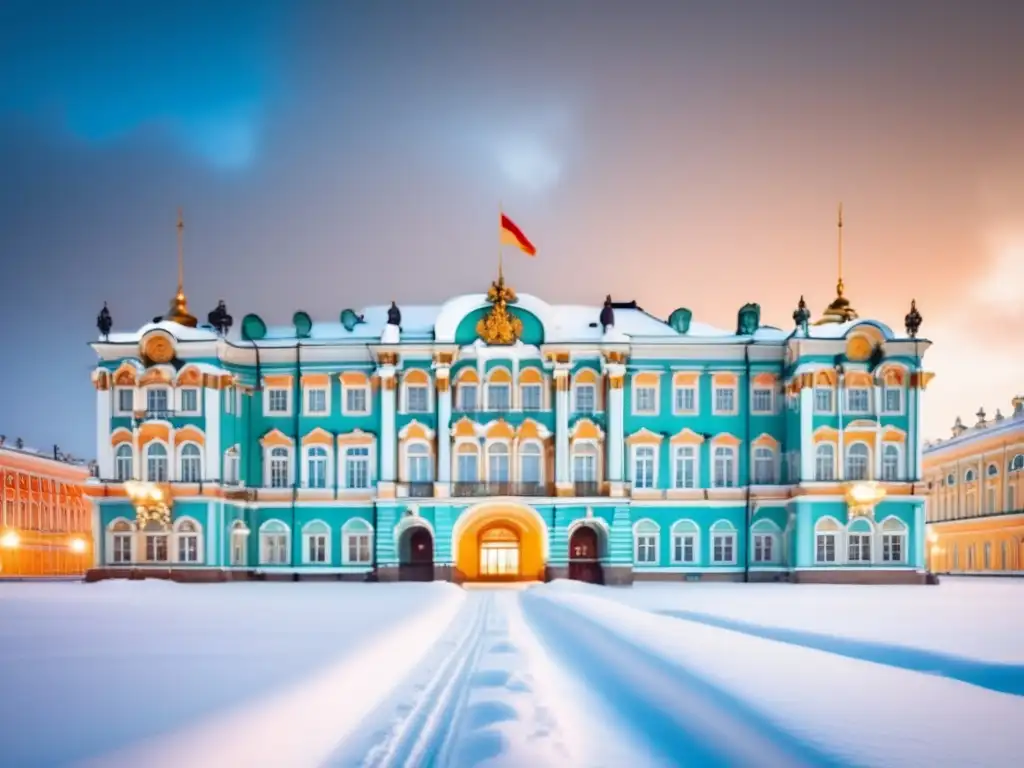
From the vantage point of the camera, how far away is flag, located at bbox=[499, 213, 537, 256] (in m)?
46.7

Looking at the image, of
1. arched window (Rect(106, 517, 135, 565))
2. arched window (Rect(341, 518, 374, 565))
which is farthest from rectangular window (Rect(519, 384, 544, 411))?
arched window (Rect(106, 517, 135, 565))

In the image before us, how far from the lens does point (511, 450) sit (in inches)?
1954

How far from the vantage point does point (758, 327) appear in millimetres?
53062

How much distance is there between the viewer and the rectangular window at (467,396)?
50062 millimetres

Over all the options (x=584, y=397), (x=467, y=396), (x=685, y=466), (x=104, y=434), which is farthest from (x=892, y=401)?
(x=104, y=434)

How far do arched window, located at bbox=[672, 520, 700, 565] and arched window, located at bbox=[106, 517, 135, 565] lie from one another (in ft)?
93.2

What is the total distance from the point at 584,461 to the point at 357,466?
40.1ft

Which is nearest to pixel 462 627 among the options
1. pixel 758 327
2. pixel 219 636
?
pixel 219 636

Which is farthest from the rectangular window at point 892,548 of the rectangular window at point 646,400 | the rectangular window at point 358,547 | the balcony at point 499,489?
the rectangular window at point 358,547

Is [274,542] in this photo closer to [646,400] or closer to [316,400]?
[316,400]

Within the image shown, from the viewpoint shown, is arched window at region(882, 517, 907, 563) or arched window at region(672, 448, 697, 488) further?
arched window at region(672, 448, 697, 488)

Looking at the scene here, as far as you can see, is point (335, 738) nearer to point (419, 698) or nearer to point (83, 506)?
point (419, 698)

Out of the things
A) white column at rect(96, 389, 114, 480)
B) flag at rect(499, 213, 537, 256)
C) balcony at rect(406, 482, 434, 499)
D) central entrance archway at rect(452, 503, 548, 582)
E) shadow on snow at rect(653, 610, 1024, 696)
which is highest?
flag at rect(499, 213, 537, 256)

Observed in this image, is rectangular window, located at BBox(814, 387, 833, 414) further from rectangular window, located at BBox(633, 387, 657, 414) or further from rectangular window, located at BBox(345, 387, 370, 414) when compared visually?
rectangular window, located at BBox(345, 387, 370, 414)
